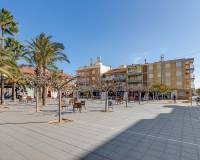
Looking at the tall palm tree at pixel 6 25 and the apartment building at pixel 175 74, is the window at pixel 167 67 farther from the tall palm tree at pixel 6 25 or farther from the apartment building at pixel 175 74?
the tall palm tree at pixel 6 25

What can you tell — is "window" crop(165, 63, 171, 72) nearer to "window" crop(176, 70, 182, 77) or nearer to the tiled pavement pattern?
"window" crop(176, 70, 182, 77)

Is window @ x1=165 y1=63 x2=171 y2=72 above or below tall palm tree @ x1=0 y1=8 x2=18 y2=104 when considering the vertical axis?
below

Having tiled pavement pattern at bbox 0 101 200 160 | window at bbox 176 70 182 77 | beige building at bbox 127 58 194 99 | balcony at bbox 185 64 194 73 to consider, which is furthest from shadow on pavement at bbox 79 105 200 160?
balcony at bbox 185 64 194 73

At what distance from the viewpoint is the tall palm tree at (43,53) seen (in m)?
25.1

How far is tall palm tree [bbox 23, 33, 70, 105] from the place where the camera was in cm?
2514

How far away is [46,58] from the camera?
83.2 ft

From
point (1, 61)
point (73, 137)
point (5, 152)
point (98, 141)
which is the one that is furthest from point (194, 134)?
point (1, 61)

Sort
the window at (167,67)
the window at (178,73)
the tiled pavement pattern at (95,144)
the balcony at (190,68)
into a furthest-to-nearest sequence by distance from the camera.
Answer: the window at (167,67) → the balcony at (190,68) → the window at (178,73) → the tiled pavement pattern at (95,144)

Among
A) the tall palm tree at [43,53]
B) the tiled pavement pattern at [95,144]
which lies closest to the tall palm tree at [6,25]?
the tall palm tree at [43,53]

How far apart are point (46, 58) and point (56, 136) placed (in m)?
17.6

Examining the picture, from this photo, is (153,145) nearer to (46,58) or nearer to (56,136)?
(56,136)

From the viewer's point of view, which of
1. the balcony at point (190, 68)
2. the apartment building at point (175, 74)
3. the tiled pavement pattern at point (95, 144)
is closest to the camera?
the tiled pavement pattern at point (95, 144)

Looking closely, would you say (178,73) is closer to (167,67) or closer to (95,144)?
(167,67)

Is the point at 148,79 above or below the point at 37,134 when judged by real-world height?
above
